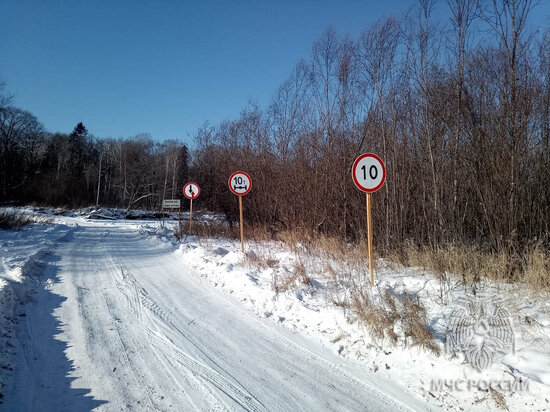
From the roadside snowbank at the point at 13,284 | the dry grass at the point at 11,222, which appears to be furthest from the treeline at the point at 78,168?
the roadside snowbank at the point at 13,284

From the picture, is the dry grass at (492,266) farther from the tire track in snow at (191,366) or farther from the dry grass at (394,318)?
the tire track in snow at (191,366)

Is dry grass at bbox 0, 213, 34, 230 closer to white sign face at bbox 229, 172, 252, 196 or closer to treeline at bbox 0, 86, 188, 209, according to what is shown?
white sign face at bbox 229, 172, 252, 196

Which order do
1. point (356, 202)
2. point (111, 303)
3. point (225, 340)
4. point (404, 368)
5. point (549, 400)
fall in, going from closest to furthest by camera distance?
1. point (549, 400)
2. point (404, 368)
3. point (225, 340)
4. point (111, 303)
5. point (356, 202)

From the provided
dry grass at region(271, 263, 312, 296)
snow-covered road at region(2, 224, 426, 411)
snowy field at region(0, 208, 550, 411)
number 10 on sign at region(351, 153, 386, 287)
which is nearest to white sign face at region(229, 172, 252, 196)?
snowy field at region(0, 208, 550, 411)

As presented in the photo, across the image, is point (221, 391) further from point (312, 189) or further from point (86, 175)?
point (86, 175)

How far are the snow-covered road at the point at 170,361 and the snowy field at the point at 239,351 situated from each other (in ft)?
0.05

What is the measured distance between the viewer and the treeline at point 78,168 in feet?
143

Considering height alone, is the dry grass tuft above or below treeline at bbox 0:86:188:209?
below

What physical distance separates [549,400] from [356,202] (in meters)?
8.48

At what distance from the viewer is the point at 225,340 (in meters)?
4.25

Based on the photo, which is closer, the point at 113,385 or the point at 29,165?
the point at 113,385

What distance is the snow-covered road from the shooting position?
2.96 metres

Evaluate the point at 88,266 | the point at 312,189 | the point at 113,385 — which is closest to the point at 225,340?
the point at 113,385

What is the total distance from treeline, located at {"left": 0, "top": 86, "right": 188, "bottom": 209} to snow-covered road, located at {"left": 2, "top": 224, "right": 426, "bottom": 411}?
31609 millimetres
